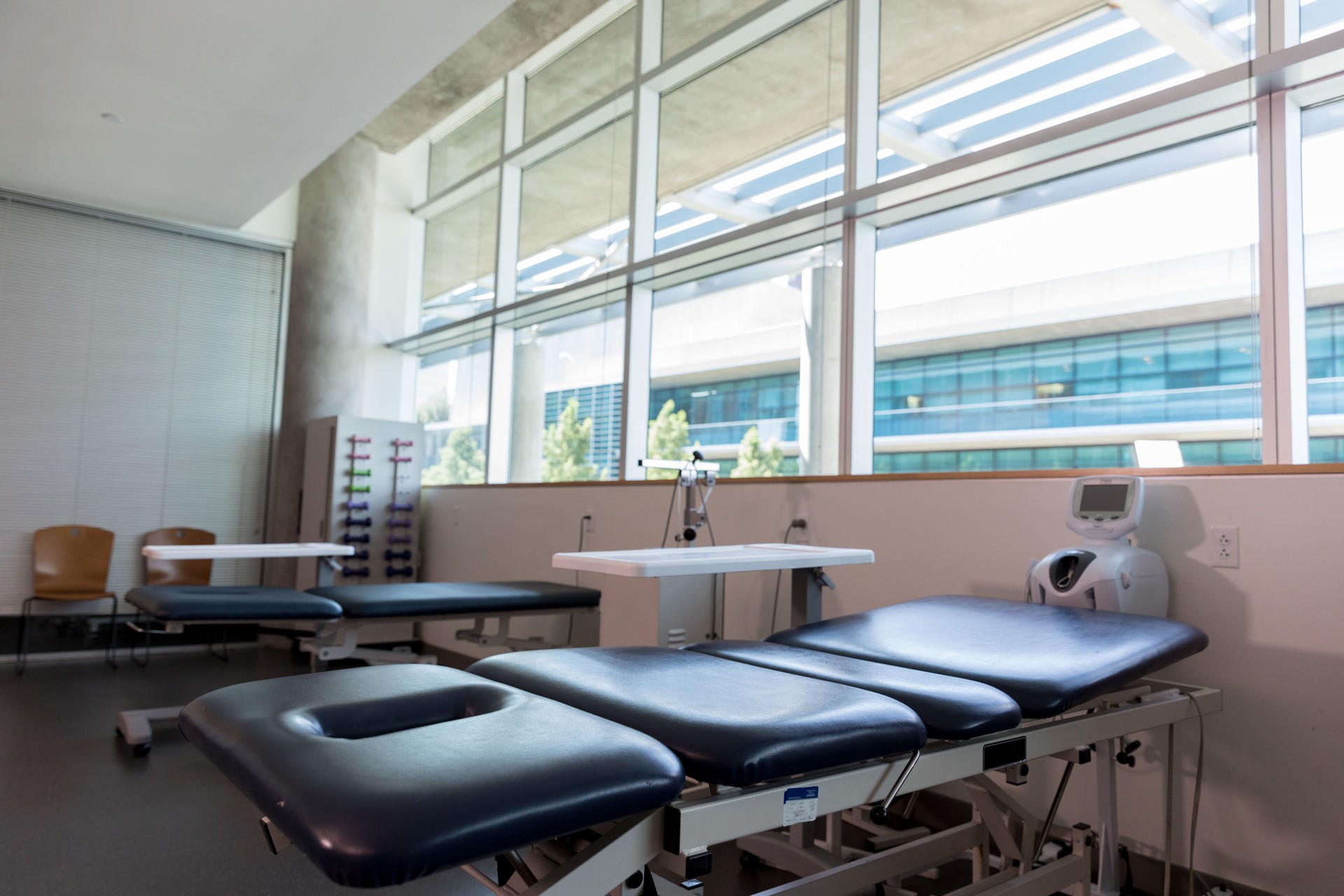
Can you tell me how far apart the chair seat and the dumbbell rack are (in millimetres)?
1114

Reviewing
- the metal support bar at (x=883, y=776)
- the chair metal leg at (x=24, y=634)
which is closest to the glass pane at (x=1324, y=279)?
the metal support bar at (x=883, y=776)

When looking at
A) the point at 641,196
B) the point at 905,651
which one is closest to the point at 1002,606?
the point at 905,651

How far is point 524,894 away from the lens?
1053mm

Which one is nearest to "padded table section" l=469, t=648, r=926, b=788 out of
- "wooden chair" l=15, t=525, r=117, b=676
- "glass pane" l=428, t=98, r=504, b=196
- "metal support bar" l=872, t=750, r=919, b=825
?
"metal support bar" l=872, t=750, r=919, b=825

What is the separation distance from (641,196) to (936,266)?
1940 millimetres

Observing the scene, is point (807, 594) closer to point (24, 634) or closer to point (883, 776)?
point (883, 776)

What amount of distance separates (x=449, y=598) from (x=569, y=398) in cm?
205

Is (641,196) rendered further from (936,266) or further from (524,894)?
(524,894)

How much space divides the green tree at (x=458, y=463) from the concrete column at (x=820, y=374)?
2.80 meters

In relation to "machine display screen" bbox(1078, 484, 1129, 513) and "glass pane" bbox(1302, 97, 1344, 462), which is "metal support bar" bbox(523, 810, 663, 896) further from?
"glass pane" bbox(1302, 97, 1344, 462)

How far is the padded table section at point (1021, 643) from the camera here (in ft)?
5.15

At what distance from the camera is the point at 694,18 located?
15.7ft

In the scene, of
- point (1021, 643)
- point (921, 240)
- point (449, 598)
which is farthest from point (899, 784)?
point (921, 240)

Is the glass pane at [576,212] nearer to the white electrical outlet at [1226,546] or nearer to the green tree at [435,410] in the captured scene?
the green tree at [435,410]
